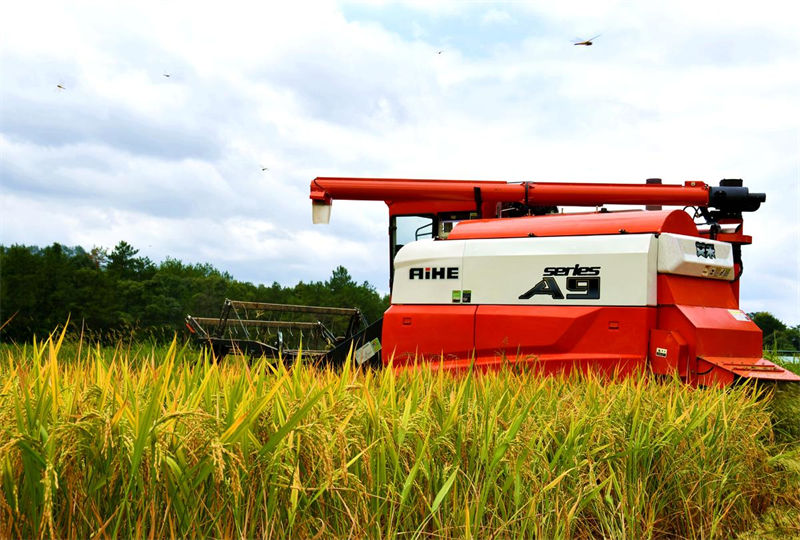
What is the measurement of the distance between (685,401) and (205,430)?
13.1ft

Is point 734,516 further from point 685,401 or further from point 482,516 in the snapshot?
point 482,516

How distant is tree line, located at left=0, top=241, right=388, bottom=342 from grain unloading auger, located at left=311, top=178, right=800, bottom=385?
20033 millimetres

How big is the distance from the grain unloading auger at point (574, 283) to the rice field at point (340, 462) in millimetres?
1961

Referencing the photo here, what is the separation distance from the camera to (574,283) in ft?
24.6

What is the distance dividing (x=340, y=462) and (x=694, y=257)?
532 centimetres

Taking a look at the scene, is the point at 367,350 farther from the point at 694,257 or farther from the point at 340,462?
the point at 340,462

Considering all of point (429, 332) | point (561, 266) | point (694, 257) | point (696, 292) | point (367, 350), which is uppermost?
point (694, 257)

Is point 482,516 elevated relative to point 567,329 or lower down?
lower down

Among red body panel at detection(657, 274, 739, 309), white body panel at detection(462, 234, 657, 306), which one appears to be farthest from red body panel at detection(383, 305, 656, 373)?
red body panel at detection(657, 274, 739, 309)

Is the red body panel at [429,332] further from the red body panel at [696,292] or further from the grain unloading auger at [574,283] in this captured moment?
the red body panel at [696,292]

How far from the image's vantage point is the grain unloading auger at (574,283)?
712cm

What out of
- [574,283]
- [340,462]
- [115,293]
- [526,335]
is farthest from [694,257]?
[115,293]

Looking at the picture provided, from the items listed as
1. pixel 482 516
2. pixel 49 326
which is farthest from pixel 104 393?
pixel 49 326

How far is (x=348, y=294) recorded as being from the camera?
147ft
